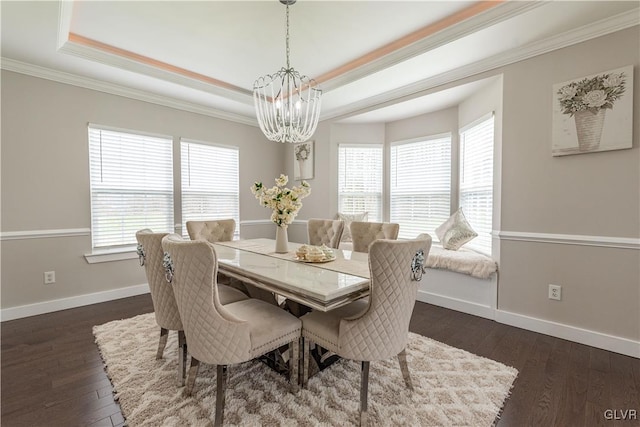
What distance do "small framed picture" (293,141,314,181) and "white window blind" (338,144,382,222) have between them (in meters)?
0.53

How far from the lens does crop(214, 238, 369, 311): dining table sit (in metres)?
1.45

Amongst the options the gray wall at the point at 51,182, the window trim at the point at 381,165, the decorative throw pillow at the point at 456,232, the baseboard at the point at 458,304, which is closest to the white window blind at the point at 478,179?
the decorative throw pillow at the point at 456,232

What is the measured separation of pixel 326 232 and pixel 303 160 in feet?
7.21

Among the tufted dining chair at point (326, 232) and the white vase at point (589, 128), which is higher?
the white vase at point (589, 128)

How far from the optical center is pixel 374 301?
1465 millimetres

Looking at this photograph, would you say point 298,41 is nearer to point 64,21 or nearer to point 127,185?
point 64,21

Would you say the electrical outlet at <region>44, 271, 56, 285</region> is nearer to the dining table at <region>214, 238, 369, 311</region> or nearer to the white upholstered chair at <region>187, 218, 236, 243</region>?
the white upholstered chair at <region>187, 218, 236, 243</region>

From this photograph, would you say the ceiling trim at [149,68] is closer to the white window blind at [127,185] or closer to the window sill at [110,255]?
the white window blind at [127,185]

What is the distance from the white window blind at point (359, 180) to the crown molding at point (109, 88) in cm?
183

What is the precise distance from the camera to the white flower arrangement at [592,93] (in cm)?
218

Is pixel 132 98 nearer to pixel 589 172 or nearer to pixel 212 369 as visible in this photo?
pixel 212 369

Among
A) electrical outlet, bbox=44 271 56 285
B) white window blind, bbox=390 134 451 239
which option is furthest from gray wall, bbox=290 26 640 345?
electrical outlet, bbox=44 271 56 285

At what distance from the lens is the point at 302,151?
4.90m

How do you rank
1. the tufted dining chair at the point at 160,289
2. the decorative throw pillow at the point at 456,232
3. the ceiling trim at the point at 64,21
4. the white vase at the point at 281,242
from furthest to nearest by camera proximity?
the decorative throw pillow at the point at 456,232 < the white vase at the point at 281,242 < the ceiling trim at the point at 64,21 < the tufted dining chair at the point at 160,289
